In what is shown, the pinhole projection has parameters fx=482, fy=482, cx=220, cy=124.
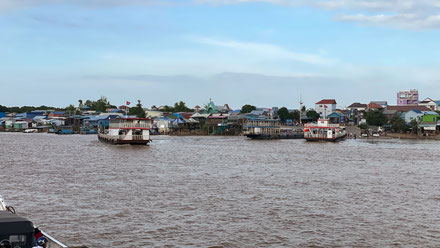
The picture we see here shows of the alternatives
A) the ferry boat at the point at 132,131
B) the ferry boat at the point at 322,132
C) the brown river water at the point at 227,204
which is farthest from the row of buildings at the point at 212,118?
the brown river water at the point at 227,204

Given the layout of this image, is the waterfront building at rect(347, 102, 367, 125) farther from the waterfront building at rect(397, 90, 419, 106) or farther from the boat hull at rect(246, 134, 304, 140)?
the boat hull at rect(246, 134, 304, 140)

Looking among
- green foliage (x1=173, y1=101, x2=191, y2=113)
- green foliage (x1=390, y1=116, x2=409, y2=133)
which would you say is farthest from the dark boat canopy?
green foliage (x1=173, y1=101, x2=191, y2=113)

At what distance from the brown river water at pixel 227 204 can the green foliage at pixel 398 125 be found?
74.4 meters

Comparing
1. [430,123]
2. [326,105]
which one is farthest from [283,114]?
[430,123]

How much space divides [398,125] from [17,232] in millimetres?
112298

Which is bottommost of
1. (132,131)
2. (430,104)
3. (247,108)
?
(132,131)

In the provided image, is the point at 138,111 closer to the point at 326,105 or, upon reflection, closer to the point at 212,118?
the point at 212,118

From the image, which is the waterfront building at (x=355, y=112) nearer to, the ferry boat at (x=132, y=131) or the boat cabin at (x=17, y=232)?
the ferry boat at (x=132, y=131)

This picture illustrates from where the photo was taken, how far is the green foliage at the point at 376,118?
119950 mm

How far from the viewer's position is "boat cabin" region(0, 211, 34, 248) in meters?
11.7

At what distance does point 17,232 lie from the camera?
11.8 metres

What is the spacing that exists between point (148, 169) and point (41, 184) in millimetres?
10833

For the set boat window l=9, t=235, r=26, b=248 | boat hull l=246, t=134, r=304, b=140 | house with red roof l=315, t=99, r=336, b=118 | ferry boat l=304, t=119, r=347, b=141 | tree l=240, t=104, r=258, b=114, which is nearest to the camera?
boat window l=9, t=235, r=26, b=248

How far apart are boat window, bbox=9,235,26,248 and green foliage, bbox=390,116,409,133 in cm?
11121
